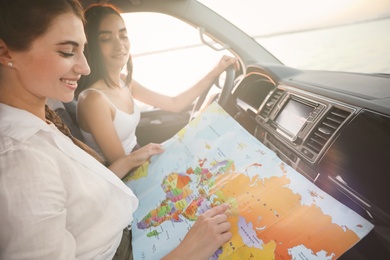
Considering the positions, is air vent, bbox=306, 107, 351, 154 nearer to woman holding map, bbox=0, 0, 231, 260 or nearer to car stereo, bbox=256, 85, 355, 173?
car stereo, bbox=256, 85, 355, 173

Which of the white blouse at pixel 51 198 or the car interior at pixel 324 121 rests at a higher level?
the car interior at pixel 324 121

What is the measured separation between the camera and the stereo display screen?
4.29 ft

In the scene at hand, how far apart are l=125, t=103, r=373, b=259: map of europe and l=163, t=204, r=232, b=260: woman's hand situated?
0.03 meters

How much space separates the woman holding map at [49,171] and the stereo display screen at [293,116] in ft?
1.97

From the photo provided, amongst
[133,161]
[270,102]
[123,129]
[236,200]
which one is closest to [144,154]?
[133,161]

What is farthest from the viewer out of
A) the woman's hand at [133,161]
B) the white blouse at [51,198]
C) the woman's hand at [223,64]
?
the woman's hand at [223,64]

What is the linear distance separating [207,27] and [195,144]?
4.11 feet

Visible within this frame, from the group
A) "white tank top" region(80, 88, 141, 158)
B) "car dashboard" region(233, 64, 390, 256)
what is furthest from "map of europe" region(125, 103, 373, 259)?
"white tank top" region(80, 88, 141, 158)

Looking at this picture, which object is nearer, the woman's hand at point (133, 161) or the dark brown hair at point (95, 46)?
the woman's hand at point (133, 161)

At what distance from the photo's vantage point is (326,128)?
1134 millimetres

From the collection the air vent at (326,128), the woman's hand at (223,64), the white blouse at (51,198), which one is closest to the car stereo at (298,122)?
the air vent at (326,128)

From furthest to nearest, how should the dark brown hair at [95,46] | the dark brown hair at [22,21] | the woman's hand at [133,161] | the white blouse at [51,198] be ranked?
1. the dark brown hair at [95,46]
2. the woman's hand at [133,161]
3. the dark brown hair at [22,21]
4. the white blouse at [51,198]

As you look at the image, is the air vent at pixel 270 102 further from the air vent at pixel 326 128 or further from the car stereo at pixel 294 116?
→ the air vent at pixel 326 128

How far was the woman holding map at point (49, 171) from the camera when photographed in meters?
0.73
